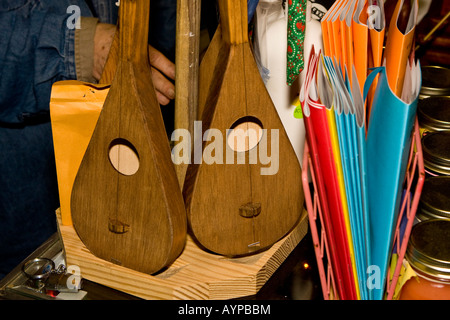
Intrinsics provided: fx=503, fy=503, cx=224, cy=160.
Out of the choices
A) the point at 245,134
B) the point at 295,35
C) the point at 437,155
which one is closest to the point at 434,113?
the point at 437,155

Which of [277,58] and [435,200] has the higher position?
[277,58]

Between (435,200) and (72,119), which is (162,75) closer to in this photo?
(72,119)

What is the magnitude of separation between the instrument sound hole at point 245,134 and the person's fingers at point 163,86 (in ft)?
0.47

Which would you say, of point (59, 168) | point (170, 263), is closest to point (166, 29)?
point (59, 168)

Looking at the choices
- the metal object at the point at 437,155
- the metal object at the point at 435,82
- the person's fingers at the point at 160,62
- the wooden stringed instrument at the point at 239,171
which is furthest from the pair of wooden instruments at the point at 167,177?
the metal object at the point at 435,82

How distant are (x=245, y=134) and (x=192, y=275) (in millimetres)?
218

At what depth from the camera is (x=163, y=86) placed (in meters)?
0.79

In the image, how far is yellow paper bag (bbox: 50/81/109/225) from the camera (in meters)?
0.74

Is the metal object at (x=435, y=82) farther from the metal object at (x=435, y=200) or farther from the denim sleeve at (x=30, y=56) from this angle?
the denim sleeve at (x=30, y=56)

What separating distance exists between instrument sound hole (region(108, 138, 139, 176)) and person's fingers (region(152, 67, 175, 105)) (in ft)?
0.41

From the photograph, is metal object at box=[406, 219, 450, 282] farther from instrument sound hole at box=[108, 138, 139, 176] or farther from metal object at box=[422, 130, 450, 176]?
instrument sound hole at box=[108, 138, 139, 176]

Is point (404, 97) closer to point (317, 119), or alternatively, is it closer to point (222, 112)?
point (317, 119)

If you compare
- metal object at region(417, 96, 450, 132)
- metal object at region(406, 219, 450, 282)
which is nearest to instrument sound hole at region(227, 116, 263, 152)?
metal object at region(406, 219, 450, 282)

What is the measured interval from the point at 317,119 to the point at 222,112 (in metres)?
0.14
